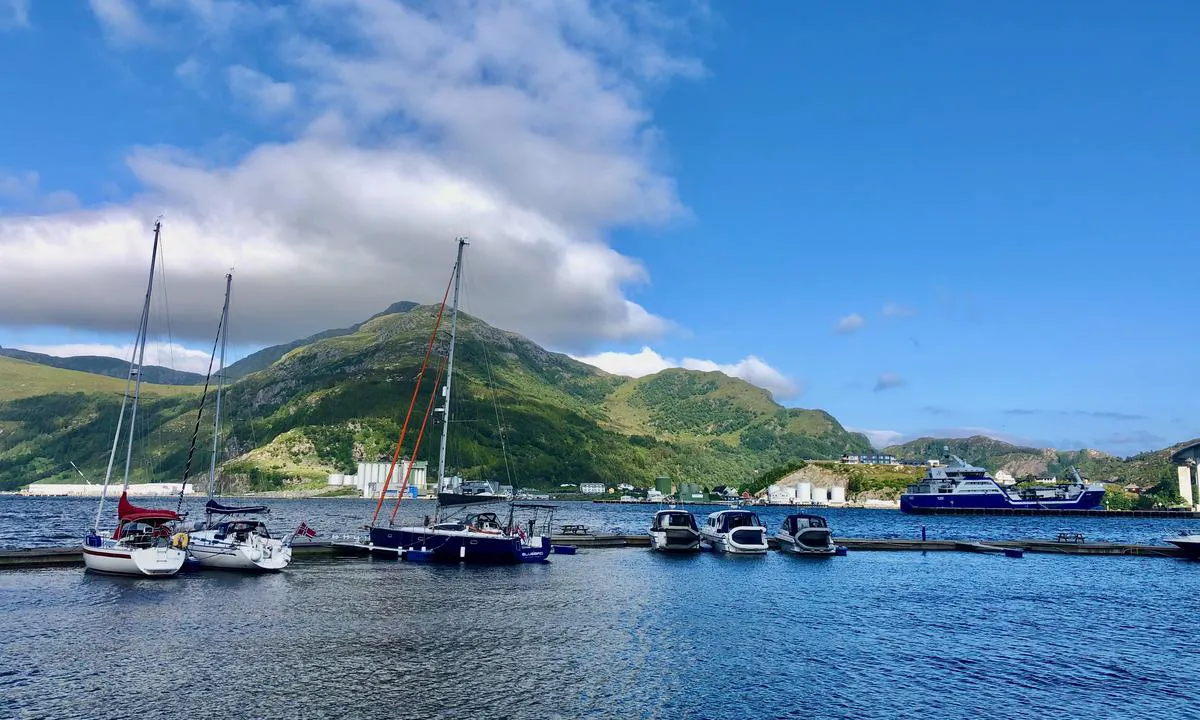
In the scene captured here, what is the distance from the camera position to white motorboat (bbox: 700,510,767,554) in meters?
83.8

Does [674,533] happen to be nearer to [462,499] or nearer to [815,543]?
[815,543]

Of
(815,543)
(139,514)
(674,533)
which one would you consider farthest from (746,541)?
(139,514)

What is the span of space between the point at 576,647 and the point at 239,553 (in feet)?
119

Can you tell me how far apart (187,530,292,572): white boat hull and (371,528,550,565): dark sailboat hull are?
12.2 metres

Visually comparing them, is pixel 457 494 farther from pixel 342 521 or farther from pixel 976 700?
pixel 342 521

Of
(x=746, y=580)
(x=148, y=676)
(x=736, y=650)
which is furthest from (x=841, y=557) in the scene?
(x=148, y=676)

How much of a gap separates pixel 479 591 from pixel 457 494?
20229mm

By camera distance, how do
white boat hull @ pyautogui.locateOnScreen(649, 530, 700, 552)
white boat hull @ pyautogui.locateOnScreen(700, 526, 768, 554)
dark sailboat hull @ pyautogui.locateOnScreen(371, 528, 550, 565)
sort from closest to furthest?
dark sailboat hull @ pyautogui.locateOnScreen(371, 528, 550, 565), white boat hull @ pyautogui.locateOnScreen(700, 526, 768, 554), white boat hull @ pyautogui.locateOnScreen(649, 530, 700, 552)

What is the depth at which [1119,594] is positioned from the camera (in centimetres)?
6119

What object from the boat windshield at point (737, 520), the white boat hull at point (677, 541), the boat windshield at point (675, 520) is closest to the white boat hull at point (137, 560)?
the white boat hull at point (677, 541)

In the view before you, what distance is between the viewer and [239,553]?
196ft

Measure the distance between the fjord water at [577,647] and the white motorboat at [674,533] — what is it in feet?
71.6

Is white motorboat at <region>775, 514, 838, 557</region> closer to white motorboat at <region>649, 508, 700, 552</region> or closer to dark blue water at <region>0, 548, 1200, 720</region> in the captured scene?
white motorboat at <region>649, 508, 700, 552</region>

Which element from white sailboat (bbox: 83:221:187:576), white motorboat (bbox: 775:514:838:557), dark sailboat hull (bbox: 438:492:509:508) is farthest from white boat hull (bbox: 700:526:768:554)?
white sailboat (bbox: 83:221:187:576)
